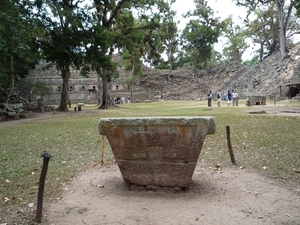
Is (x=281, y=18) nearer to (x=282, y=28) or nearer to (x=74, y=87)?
(x=282, y=28)

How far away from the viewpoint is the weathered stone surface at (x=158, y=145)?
3.91 m

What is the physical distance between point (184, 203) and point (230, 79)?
4343 cm

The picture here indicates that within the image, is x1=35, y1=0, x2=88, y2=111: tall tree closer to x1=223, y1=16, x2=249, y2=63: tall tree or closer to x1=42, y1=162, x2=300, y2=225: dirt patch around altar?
x1=42, y1=162, x2=300, y2=225: dirt patch around altar

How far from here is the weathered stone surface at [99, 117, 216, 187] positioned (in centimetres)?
391

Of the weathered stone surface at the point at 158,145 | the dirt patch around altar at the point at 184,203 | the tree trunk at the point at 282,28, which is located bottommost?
the dirt patch around altar at the point at 184,203

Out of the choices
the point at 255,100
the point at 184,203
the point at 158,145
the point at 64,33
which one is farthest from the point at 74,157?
the point at 255,100

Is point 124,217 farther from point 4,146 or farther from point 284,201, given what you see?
point 4,146

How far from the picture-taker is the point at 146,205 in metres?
3.62

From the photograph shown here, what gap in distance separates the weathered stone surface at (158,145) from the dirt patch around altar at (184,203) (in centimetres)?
25

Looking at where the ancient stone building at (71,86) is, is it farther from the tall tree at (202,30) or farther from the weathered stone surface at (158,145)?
the weathered stone surface at (158,145)

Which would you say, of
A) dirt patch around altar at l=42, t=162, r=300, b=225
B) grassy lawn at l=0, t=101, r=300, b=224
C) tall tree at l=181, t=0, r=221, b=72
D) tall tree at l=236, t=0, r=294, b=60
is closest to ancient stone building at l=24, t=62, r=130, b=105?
tall tree at l=181, t=0, r=221, b=72

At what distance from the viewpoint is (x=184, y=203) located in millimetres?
3691

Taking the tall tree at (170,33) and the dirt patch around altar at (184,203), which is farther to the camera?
the tall tree at (170,33)

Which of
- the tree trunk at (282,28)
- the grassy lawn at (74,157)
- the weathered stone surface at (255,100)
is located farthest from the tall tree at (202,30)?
the grassy lawn at (74,157)
